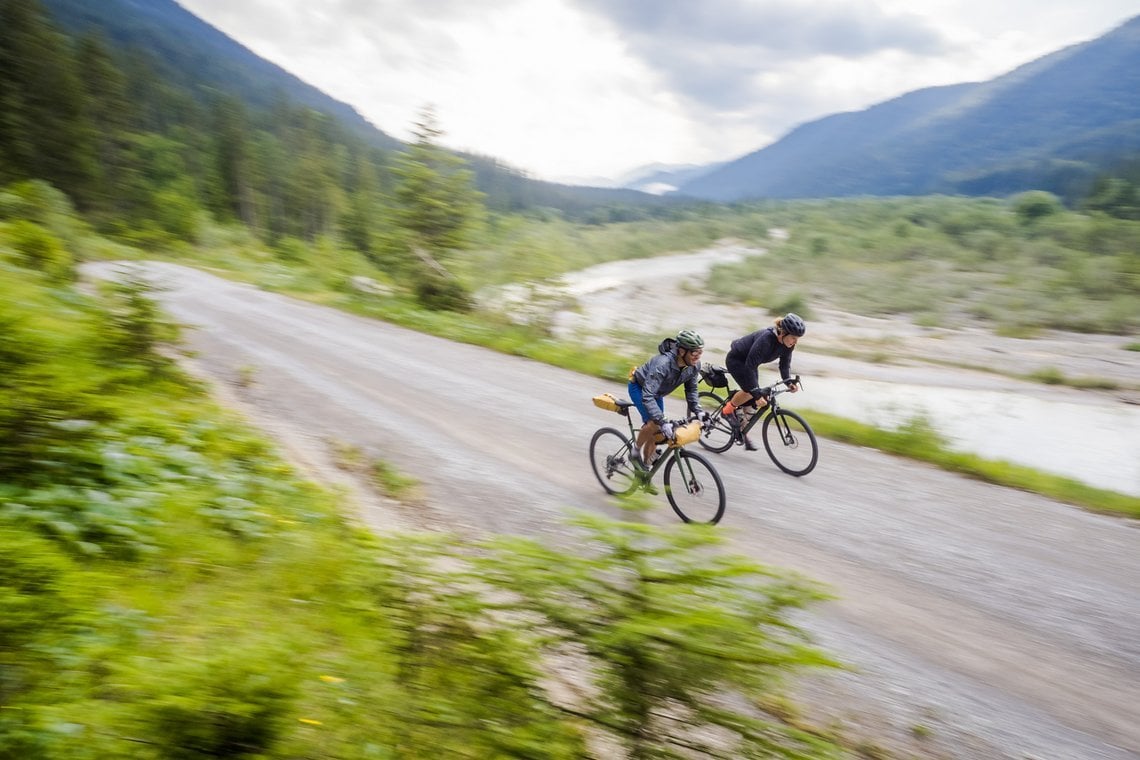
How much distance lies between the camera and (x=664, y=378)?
6.14 metres

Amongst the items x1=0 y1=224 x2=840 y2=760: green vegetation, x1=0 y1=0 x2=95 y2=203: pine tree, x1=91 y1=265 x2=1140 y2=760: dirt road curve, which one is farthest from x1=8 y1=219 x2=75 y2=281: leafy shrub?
x1=0 y1=0 x2=95 y2=203: pine tree

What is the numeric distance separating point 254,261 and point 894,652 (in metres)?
40.2

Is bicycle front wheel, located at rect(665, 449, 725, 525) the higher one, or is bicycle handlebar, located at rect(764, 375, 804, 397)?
bicycle handlebar, located at rect(764, 375, 804, 397)

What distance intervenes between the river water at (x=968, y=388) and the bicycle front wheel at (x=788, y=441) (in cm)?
310

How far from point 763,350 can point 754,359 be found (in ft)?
0.61

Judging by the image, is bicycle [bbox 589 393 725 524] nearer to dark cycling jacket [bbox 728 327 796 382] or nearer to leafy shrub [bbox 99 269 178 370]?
dark cycling jacket [bbox 728 327 796 382]

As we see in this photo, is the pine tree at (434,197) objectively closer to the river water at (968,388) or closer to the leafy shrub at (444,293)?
the leafy shrub at (444,293)

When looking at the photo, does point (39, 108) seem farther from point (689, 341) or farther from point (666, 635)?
point (666, 635)

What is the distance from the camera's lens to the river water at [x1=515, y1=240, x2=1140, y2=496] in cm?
1029

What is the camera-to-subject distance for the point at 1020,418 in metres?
12.5

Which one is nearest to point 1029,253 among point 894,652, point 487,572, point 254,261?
point 894,652

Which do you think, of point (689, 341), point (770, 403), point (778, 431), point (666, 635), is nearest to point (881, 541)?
point (778, 431)

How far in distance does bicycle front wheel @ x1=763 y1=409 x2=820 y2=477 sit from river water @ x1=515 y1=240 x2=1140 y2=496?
3.10 metres

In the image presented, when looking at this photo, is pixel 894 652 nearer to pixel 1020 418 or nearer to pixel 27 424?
pixel 27 424
